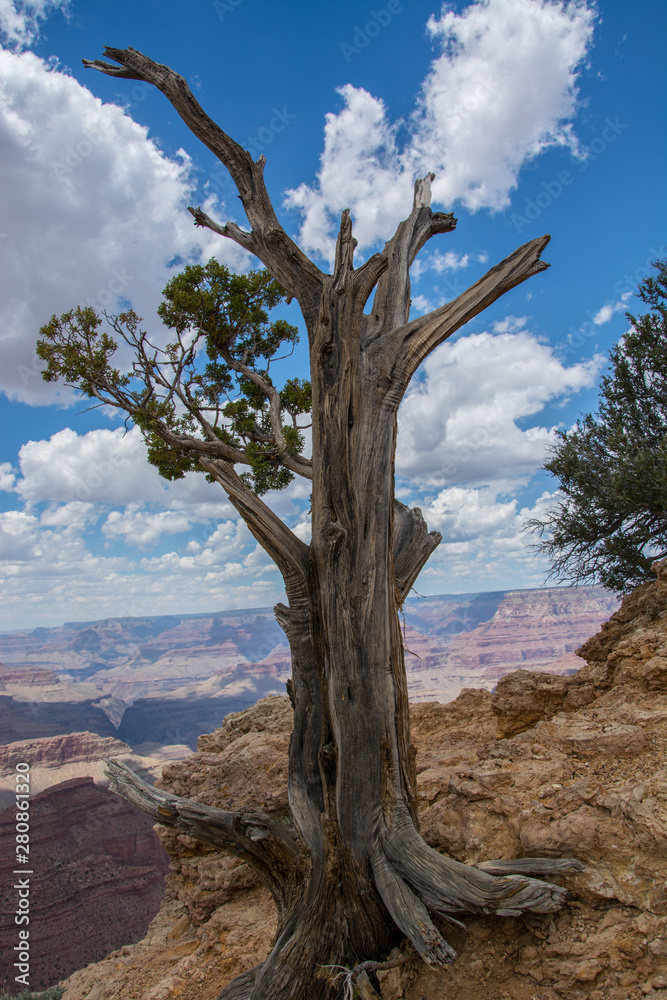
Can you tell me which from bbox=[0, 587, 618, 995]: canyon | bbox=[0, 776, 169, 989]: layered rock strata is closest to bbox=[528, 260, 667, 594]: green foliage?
bbox=[0, 587, 618, 995]: canyon

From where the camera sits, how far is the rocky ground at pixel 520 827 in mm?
3631

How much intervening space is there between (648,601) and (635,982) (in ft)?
17.3

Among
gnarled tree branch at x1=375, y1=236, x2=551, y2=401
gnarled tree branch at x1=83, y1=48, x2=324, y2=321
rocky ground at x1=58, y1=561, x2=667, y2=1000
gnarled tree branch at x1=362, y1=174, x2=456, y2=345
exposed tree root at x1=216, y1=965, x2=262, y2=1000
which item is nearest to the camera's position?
rocky ground at x1=58, y1=561, x2=667, y2=1000

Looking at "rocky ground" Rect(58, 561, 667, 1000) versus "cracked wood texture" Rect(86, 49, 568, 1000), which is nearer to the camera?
"rocky ground" Rect(58, 561, 667, 1000)

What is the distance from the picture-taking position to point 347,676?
14.3ft

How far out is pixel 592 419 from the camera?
12.8 m

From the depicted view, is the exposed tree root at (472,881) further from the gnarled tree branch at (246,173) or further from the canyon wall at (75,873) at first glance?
the canyon wall at (75,873)

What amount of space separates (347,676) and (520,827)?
2.18 metres

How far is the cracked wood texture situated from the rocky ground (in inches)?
14.0

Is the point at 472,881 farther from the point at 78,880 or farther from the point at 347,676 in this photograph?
the point at 78,880

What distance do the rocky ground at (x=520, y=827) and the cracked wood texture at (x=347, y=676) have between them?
35 centimetres

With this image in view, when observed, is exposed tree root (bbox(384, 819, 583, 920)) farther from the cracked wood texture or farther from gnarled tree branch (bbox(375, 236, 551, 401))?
gnarled tree branch (bbox(375, 236, 551, 401))

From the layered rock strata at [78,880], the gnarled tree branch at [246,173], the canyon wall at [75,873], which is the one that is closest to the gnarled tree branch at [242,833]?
the gnarled tree branch at [246,173]

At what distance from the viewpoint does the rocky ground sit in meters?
3.63
